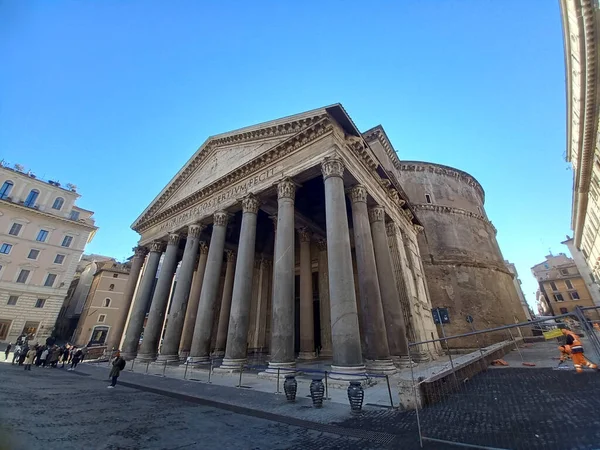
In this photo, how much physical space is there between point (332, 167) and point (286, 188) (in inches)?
89.9

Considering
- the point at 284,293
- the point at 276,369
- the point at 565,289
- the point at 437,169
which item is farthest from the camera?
the point at 565,289

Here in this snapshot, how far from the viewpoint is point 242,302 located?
35.5 ft

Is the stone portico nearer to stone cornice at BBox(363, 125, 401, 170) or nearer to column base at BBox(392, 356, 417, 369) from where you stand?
column base at BBox(392, 356, 417, 369)

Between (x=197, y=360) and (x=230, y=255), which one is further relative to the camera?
(x=230, y=255)

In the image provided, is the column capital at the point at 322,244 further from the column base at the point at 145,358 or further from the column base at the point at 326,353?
the column base at the point at 145,358

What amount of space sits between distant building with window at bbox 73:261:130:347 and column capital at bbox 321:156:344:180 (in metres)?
34.6

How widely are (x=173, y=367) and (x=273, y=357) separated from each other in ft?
21.3

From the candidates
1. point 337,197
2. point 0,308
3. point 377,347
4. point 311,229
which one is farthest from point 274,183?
point 0,308

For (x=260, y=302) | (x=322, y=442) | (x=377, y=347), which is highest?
(x=260, y=302)

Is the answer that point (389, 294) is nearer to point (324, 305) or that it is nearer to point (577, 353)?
point (324, 305)

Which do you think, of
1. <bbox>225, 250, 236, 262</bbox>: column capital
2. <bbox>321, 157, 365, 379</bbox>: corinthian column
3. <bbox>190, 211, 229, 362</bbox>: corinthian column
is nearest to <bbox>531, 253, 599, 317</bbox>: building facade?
<bbox>225, 250, 236, 262</bbox>: column capital

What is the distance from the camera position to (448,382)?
593 centimetres

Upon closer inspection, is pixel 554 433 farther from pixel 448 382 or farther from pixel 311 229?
pixel 311 229

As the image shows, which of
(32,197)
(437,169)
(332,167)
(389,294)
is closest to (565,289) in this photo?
(437,169)
